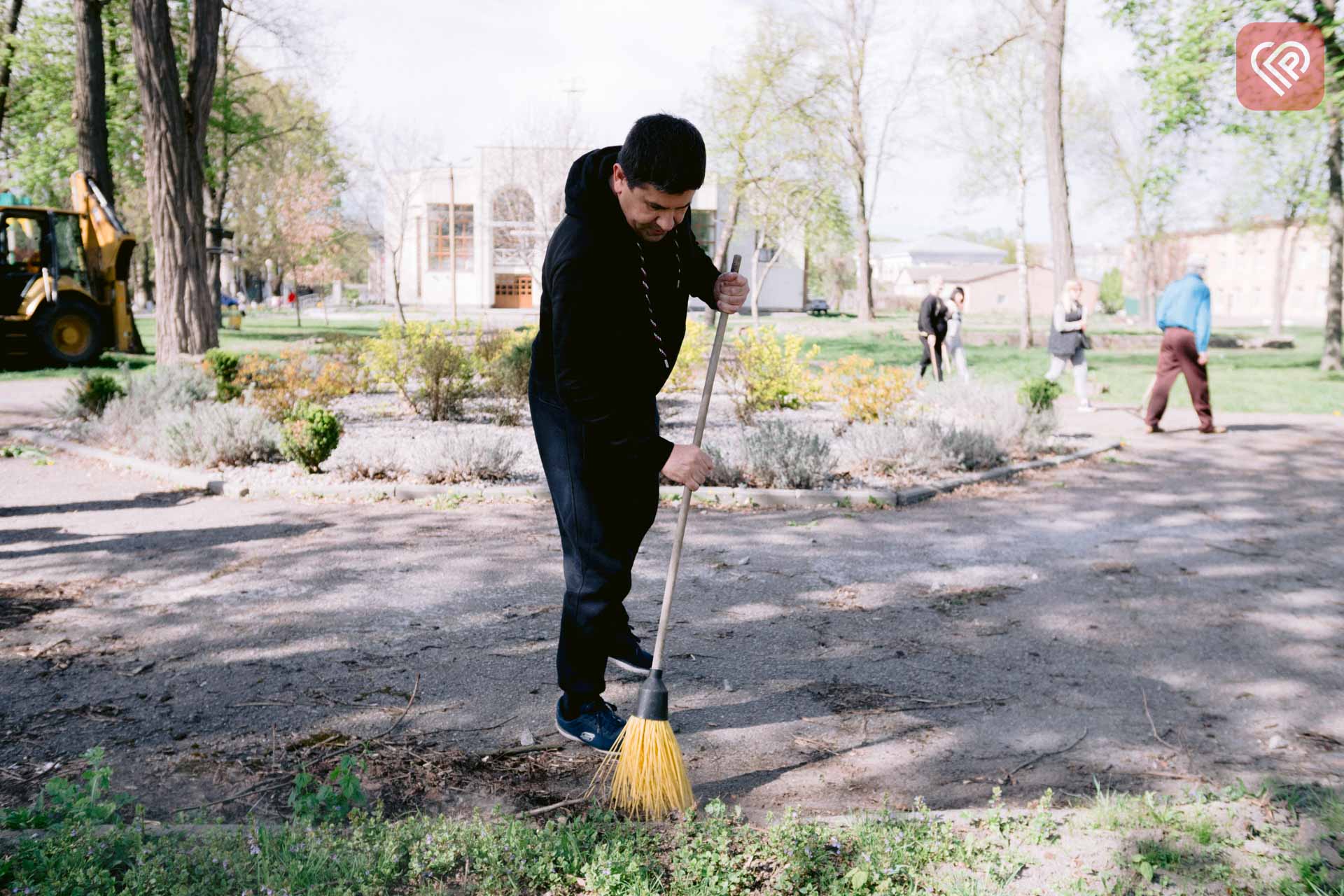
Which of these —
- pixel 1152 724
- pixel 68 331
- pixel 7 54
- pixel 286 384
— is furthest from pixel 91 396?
pixel 7 54

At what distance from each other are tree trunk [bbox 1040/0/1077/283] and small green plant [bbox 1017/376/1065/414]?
818 cm

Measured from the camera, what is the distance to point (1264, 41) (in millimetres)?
18328

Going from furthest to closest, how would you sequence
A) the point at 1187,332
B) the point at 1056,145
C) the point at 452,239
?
the point at 452,239 < the point at 1056,145 < the point at 1187,332

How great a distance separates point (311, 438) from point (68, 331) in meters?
12.9

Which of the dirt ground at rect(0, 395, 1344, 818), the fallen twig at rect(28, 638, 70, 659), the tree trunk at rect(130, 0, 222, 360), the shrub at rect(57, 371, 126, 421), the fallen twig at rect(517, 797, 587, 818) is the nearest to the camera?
the fallen twig at rect(517, 797, 587, 818)

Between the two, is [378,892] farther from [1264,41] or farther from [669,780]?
[1264,41]

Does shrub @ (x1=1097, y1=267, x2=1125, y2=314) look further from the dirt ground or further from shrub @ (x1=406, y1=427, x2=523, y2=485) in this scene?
shrub @ (x1=406, y1=427, x2=523, y2=485)

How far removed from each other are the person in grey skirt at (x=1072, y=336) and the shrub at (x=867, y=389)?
177 inches

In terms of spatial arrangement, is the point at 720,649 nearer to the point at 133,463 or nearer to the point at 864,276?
the point at 133,463

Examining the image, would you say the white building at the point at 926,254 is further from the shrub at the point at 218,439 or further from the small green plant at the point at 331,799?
the small green plant at the point at 331,799

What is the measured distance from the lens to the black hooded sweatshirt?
3000 millimetres

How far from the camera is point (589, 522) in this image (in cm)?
333

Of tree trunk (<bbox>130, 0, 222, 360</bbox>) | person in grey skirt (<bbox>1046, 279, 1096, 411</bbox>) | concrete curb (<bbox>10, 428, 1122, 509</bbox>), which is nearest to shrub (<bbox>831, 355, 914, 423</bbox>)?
concrete curb (<bbox>10, 428, 1122, 509</bbox>)

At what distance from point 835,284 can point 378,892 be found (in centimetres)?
9214
